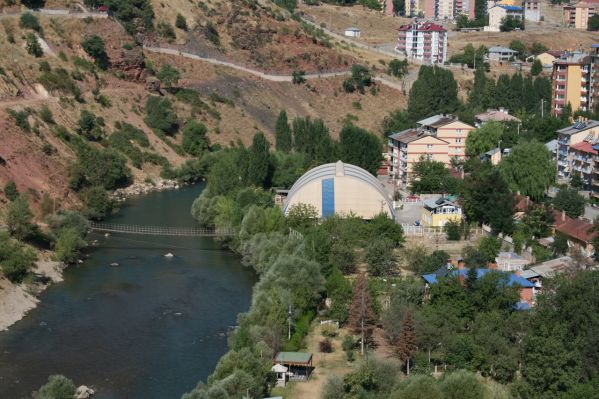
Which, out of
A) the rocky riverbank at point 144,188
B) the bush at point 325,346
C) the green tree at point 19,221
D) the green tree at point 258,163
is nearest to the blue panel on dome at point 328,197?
the green tree at point 258,163

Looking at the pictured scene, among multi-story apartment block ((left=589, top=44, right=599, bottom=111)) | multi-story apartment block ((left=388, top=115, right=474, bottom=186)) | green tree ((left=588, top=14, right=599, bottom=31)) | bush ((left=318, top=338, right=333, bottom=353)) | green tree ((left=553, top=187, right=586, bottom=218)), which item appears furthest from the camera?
green tree ((left=588, top=14, right=599, bottom=31))

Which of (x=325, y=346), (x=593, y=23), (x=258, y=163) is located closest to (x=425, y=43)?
(x=593, y=23)

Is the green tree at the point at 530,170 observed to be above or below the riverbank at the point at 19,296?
above

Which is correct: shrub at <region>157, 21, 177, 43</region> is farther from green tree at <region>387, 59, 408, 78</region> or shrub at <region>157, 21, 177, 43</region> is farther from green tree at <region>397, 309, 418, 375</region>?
green tree at <region>397, 309, 418, 375</region>

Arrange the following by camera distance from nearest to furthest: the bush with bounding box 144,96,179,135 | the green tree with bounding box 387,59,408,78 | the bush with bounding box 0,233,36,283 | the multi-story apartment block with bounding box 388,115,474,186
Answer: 1. the bush with bounding box 0,233,36,283
2. the multi-story apartment block with bounding box 388,115,474,186
3. the bush with bounding box 144,96,179,135
4. the green tree with bounding box 387,59,408,78

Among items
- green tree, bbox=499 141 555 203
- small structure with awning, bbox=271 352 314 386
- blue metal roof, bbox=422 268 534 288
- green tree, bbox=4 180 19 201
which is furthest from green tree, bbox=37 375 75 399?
green tree, bbox=499 141 555 203

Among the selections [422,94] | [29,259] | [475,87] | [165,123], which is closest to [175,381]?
[29,259]

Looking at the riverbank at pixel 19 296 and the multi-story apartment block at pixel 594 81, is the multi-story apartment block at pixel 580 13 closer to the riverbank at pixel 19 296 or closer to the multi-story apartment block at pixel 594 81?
the multi-story apartment block at pixel 594 81
